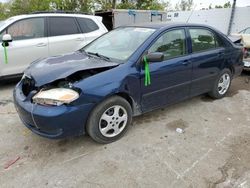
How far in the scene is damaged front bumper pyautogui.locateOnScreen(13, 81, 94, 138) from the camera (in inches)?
101

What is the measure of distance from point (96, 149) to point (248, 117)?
2.67m

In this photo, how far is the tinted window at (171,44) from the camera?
3.41m

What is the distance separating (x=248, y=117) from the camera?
397 cm

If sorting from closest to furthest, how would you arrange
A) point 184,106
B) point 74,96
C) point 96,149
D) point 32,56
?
point 74,96 < point 96,149 < point 184,106 < point 32,56

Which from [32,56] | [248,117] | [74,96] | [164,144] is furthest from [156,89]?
[32,56]

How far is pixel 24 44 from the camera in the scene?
5082 mm

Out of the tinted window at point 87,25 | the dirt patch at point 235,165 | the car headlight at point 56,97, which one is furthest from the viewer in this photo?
the tinted window at point 87,25

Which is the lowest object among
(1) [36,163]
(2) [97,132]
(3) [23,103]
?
(1) [36,163]

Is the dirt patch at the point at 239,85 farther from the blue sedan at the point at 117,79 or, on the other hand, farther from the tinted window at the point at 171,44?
the tinted window at the point at 171,44

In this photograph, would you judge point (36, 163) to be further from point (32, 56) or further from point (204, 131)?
point (32, 56)

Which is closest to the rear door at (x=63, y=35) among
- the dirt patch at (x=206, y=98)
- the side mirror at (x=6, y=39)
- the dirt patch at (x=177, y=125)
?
the side mirror at (x=6, y=39)

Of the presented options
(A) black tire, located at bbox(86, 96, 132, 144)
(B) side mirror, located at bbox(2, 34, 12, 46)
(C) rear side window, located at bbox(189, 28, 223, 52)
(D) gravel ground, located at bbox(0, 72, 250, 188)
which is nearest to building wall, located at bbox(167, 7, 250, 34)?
(C) rear side window, located at bbox(189, 28, 223, 52)

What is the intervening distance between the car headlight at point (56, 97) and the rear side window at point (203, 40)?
2.26 m

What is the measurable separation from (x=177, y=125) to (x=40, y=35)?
3.71 meters
